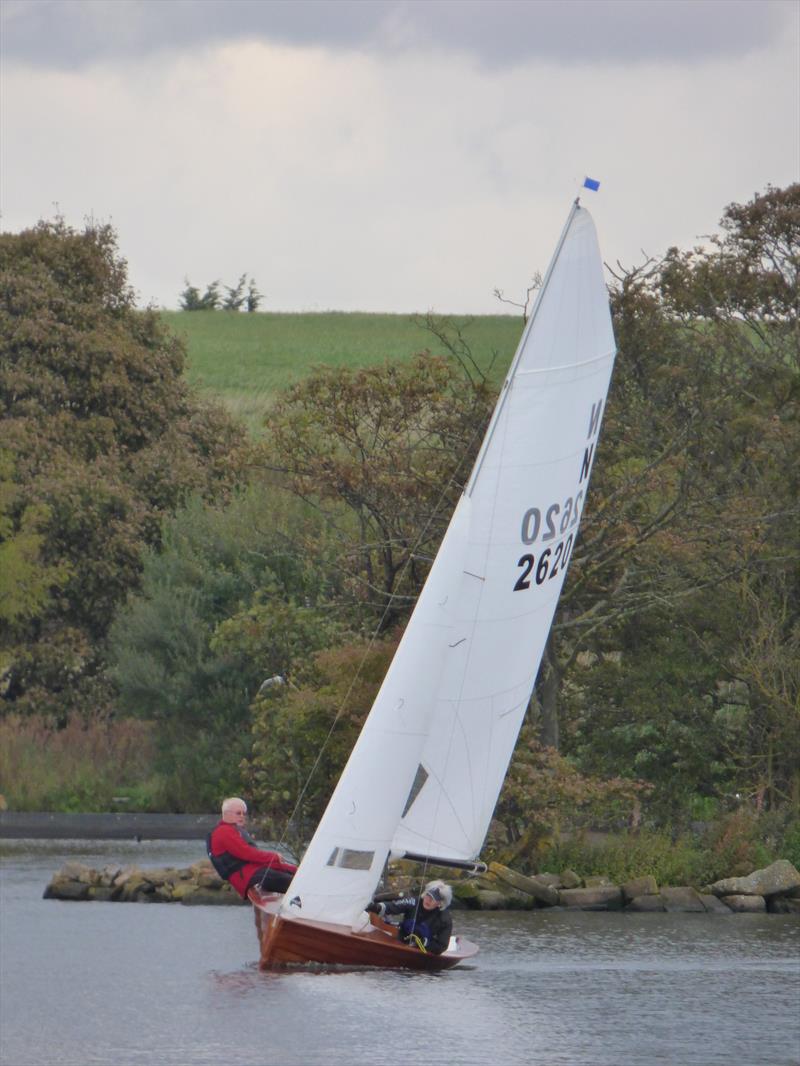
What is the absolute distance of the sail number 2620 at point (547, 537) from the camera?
27.2 metres

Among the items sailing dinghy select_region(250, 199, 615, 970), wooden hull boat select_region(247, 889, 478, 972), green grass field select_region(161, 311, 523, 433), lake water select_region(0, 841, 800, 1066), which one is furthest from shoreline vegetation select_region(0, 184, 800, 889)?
green grass field select_region(161, 311, 523, 433)

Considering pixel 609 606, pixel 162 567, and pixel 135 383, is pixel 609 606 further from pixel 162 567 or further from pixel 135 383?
pixel 135 383

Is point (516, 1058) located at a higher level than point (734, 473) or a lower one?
lower

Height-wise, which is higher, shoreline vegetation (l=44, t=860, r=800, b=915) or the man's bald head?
the man's bald head

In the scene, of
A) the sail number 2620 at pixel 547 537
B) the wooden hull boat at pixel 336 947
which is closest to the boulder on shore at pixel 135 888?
the wooden hull boat at pixel 336 947

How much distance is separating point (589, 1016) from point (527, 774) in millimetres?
11933

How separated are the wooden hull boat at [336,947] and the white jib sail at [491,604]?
40.9 inches

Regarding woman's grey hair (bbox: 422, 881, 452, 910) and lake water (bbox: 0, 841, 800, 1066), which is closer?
lake water (bbox: 0, 841, 800, 1066)

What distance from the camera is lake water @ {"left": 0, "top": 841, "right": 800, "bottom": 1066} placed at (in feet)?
69.4

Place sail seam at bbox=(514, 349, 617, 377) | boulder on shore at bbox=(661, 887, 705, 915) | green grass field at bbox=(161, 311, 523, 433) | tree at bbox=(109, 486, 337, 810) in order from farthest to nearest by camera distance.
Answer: green grass field at bbox=(161, 311, 523, 433), tree at bbox=(109, 486, 337, 810), boulder on shore at bbox=(661, 887, 705, 915), sail seam at bbox=(514, 349, 617, 377)

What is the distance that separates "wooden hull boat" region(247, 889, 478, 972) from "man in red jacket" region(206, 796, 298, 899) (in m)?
0.59

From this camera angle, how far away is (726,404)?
4525 centimetres

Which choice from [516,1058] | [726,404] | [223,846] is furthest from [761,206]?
[516,1058]

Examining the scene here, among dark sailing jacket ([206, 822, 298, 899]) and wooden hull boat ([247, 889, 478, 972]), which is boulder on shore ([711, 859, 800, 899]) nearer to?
wooden hull boat ([247, 889, 478, 972])
